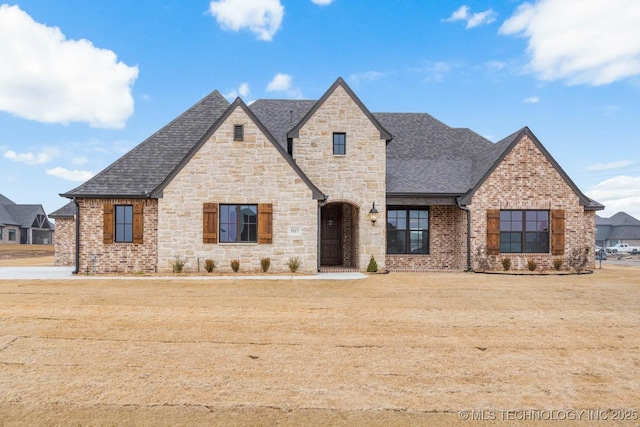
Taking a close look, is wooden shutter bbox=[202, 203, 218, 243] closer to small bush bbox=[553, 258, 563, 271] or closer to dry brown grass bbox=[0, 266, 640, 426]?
dry brown grass bbox=[0, 266, 640, 426]

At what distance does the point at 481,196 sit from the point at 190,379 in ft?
49.7

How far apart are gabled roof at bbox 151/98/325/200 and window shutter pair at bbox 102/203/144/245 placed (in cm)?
108

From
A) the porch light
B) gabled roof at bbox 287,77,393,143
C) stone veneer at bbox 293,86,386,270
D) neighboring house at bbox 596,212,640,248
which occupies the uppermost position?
gabled roof at bbox 287,77,393,143

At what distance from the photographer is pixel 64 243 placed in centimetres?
2117

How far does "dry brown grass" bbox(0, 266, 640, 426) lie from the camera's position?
14.6 feet

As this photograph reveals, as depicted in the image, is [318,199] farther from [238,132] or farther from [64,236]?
[64,236]

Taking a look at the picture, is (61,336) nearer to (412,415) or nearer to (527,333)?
(412,415)

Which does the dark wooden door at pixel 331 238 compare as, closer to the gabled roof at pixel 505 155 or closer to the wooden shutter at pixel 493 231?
the gabled roof at pixel 505 155

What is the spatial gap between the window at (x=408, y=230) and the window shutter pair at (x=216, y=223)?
19.2ft

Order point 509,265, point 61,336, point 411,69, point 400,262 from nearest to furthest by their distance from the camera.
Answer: point 61,336 → point 509,265 → point 400,262 → point 411,69

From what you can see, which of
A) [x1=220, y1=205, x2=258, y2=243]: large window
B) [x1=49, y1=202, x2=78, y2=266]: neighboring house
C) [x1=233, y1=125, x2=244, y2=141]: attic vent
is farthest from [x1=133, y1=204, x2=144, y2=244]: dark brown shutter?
[x1=49, y1=202, x2=78, y2=266]: neighboring house

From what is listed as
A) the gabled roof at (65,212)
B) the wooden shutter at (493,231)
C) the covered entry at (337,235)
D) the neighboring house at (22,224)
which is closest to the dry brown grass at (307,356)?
the wooden shutter at (493,231)

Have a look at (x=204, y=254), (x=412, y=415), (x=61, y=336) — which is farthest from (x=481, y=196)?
(x=61, y=336)

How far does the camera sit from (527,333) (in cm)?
744
